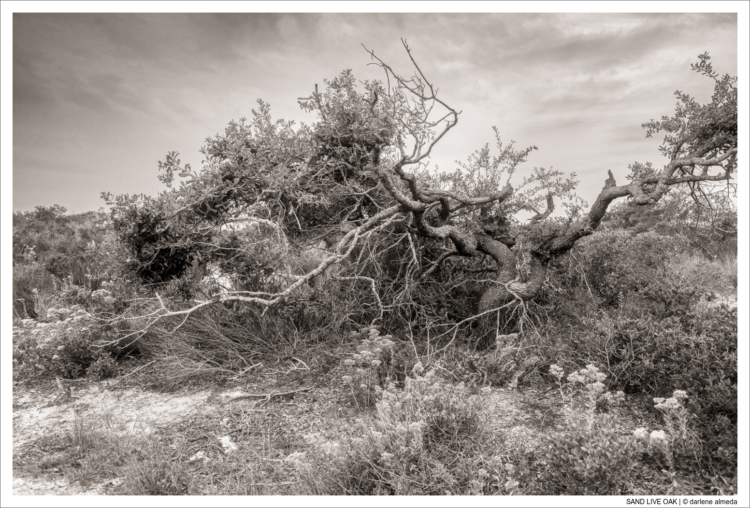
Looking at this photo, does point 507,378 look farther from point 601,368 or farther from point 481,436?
point 481,436

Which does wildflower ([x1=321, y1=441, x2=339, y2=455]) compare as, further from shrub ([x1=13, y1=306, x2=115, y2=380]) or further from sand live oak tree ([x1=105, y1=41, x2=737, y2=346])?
shrub ([x1=13, y1=306, x2=115, y2=380])

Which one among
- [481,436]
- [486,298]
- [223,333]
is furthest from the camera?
[486,298]

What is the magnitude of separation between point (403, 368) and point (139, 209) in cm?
349

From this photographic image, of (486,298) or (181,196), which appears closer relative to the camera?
(181,196)

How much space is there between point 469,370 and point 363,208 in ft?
9.41

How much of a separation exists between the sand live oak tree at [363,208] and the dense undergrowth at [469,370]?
425 millimetres

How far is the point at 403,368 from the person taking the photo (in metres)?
5.08

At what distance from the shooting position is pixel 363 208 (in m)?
6.95

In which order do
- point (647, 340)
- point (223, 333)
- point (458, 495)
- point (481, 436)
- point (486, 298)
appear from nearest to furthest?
1. point (458, 495)
2. point (481, 436)
3. point (647, 340)
4. point (223, 333)
5. point (486, 298)

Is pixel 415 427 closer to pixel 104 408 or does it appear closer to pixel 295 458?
pixel 295 458

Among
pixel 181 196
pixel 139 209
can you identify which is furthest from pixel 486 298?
pixel 139 209

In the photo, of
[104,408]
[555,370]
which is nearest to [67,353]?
[104,408]

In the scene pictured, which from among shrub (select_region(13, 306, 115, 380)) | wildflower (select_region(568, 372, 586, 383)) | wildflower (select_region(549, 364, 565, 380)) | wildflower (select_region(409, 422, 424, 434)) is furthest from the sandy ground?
wildflower (select_region(568, 372, 586, 383))

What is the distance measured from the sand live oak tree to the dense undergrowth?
43cm
